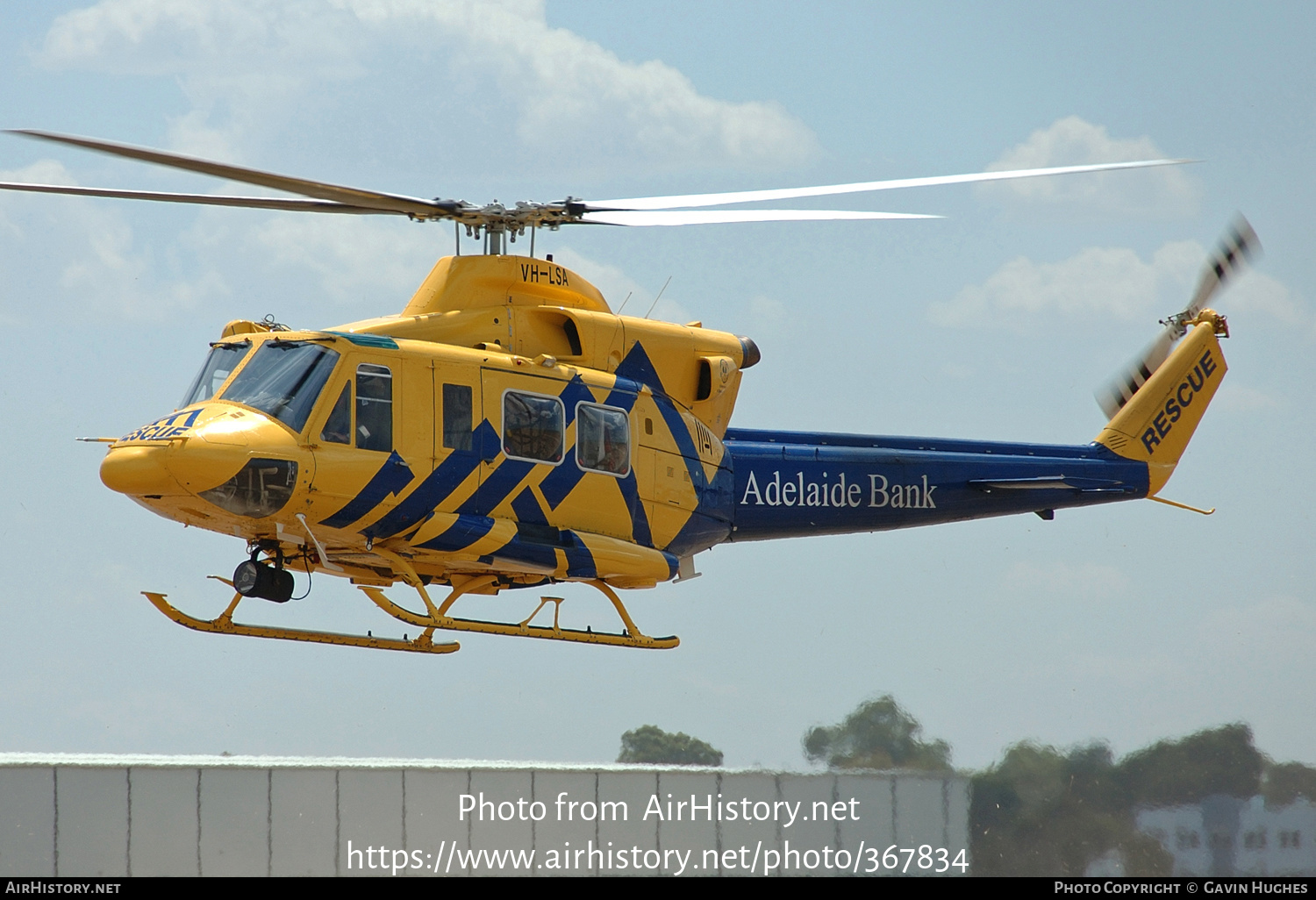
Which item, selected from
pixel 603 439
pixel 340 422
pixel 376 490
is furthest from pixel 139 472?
pixel 603 439

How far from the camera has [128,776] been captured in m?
19.0

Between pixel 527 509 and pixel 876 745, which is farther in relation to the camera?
pixel 876 745

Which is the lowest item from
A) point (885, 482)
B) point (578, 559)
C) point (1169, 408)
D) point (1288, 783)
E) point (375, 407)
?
point (1288, 783)

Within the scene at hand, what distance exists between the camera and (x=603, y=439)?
1401cm

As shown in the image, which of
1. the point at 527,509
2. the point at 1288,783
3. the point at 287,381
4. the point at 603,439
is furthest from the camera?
the point at 1288,783

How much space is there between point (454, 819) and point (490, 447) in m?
8.06

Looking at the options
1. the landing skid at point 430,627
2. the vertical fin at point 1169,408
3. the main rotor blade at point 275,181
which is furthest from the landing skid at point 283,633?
the vertical fin at point 1169,408

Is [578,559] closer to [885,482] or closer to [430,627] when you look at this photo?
[430,627]

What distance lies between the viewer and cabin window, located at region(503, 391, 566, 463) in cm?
1334

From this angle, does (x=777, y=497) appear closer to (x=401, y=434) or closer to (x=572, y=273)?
(x=572, y=273)

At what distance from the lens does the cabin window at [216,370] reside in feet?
41.6

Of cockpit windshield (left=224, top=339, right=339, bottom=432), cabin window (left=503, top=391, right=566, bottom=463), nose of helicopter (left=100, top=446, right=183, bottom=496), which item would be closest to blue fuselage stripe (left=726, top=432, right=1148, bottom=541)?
cabin window (left=503, top=391, right=566, bottom=463)

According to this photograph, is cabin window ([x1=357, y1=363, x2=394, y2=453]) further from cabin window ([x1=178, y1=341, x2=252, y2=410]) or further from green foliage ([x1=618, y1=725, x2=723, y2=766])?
green foliage ([x1=618, y1=725, x2=723, y2=766])
